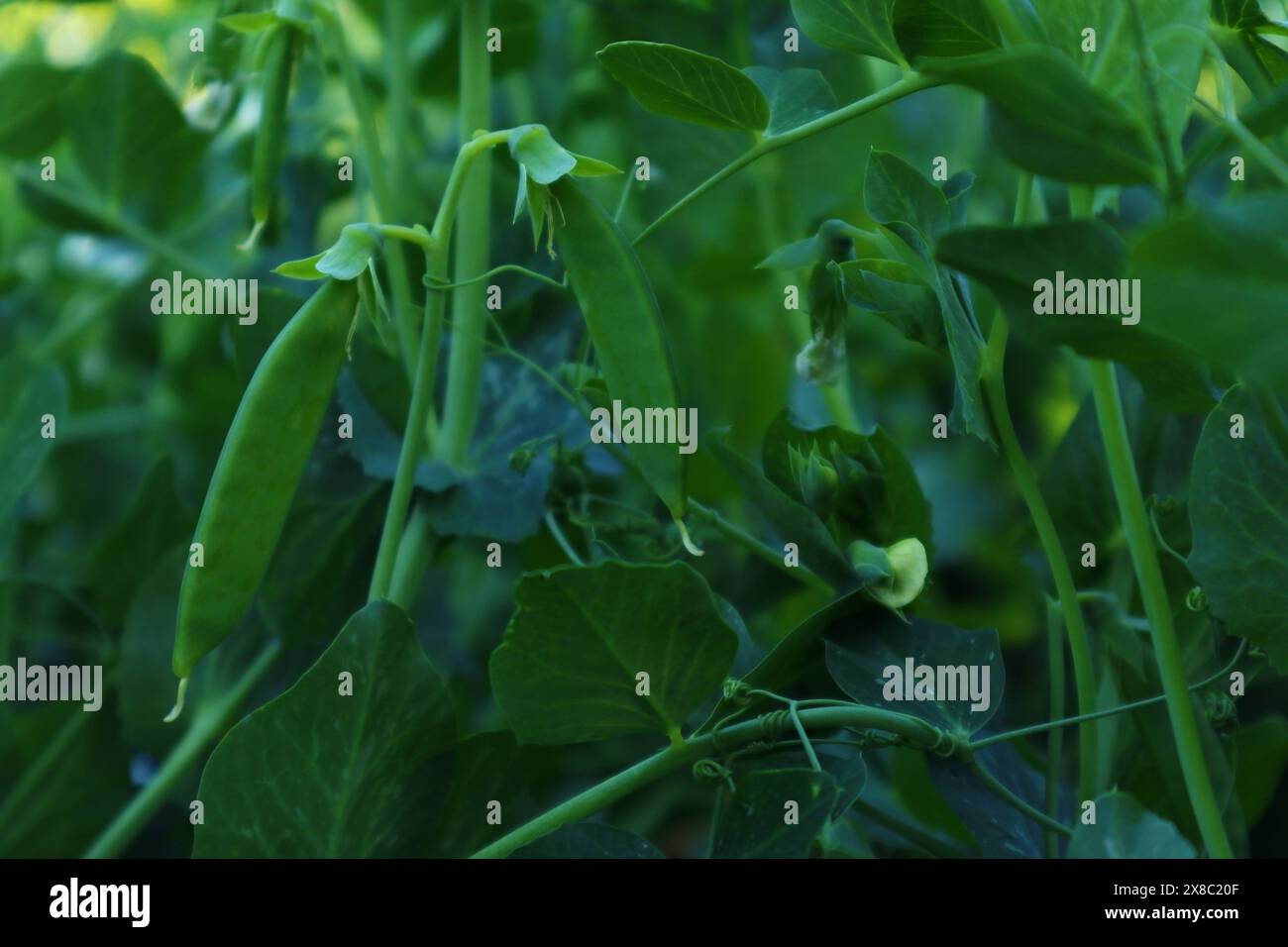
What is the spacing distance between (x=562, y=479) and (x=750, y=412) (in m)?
0.23

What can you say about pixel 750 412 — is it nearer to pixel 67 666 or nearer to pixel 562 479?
pixel 562 479

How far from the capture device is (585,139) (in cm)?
70

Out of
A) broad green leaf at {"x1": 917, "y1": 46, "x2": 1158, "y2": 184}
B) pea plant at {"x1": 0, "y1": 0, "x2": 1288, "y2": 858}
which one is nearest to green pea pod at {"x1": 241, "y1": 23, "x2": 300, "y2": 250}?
pea plant at {"x1": 0, "y1": 0, "x2": 1288, "y2": 858}

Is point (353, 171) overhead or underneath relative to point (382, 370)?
overhead

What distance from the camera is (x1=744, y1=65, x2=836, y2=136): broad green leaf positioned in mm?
339

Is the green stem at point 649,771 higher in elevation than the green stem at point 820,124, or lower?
lower

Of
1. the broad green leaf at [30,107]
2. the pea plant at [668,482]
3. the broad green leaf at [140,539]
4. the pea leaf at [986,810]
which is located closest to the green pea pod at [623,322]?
the pea plant at [668,482]

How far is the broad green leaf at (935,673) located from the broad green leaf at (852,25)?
16cm

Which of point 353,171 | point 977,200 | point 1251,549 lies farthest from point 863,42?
point 977,200

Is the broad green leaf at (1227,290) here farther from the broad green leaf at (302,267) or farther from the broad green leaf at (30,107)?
the broad green leaf at (30,107)

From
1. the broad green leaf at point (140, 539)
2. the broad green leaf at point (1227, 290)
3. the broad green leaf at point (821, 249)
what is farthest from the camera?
the broad green leaf at point (140, 539)

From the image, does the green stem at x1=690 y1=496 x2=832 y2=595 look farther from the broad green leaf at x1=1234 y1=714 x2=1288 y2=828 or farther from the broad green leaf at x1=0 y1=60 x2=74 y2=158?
the broad green leaf at x1=0 y1=60 x2=74 y2=158

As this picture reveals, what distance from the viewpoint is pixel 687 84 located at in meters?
0.32

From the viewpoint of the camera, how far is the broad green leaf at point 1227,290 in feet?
0.70
